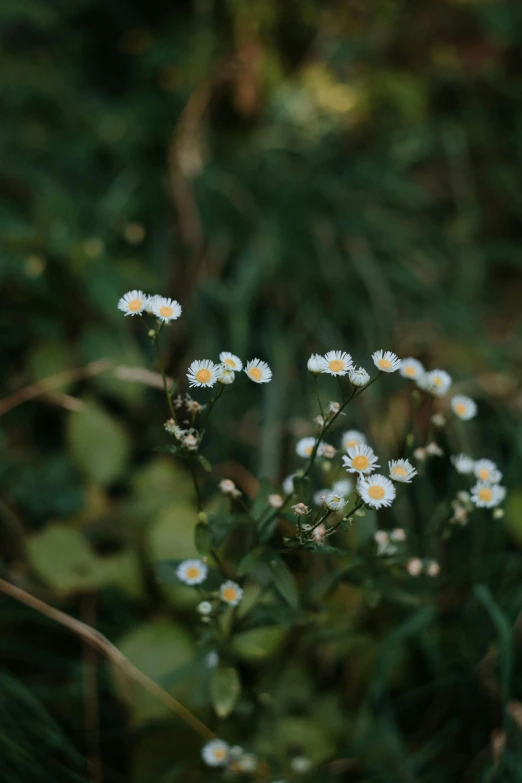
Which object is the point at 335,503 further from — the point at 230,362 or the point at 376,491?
the point at 230,362

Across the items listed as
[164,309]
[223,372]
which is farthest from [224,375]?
[164,309]

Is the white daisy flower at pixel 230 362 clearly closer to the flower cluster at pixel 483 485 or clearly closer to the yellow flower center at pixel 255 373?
the yellow flower center at pixel 255 373

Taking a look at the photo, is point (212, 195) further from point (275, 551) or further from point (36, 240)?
point (275, 551)

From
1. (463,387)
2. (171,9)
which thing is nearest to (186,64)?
(171,9)

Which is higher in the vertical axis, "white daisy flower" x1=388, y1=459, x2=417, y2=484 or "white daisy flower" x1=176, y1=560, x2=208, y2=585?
"white daisy flower" x1=176, y1=560, x2=208, y2=585

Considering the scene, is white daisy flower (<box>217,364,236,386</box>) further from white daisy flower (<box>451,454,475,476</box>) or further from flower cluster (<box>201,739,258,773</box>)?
flower cluster (<box>201,739,258,773</box>)

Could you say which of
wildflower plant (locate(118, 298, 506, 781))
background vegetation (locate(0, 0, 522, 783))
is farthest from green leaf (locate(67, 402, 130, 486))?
wildflower plant (locate(118, 298, 506, 781))
